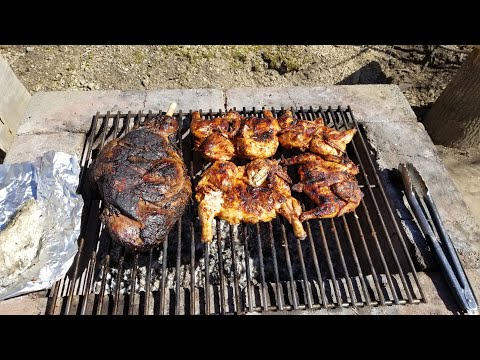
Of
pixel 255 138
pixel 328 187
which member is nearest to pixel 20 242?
pixel 255 138

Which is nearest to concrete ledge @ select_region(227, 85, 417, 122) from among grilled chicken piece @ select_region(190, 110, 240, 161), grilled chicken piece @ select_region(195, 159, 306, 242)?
grilled chicken piece @ select_region(190, 110, 240, 161)

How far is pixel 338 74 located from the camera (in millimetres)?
7094

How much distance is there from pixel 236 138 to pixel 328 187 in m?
1.14

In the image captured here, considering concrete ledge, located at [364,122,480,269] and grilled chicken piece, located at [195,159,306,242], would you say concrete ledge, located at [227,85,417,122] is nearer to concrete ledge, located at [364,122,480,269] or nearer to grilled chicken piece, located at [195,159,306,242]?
concrete ledge, located at [364,122,480,269]

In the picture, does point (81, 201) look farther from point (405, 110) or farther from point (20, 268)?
point (405, 110)

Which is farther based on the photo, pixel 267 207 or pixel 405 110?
pixel 405 110

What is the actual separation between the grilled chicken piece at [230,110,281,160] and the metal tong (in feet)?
4.97

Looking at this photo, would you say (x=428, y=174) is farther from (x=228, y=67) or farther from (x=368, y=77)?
(x=228, y=67)

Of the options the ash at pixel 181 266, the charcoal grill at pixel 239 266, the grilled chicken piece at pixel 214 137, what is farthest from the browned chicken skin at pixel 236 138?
the ash at pixel 181 266

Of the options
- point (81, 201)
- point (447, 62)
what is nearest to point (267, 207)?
point (81, 201)

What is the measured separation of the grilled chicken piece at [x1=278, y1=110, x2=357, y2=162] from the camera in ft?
13.0

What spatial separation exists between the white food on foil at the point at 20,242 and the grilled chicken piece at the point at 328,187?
2528 millimetres

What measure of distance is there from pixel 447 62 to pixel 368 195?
15.0ft

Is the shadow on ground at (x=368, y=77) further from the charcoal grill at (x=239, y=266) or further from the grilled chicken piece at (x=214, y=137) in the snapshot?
the grilled chicken piece at (x=214, y=137)
